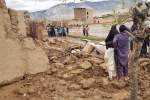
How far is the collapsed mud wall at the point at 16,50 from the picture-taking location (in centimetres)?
930

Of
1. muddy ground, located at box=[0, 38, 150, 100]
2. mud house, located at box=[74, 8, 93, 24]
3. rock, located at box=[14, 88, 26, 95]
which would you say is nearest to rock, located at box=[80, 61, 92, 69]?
muddy ground, located at box=[0, 38, 150, 100]

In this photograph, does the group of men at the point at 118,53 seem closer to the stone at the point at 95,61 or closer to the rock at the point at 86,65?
the rock at the point at 86,65

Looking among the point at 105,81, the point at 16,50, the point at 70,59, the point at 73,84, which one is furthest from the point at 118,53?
the point at 16,50

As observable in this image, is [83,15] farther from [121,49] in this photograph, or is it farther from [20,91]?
[20,91]

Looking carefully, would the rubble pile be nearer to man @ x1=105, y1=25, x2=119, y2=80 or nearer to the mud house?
man @ x1=105, y1=25, x2=119, y2=80

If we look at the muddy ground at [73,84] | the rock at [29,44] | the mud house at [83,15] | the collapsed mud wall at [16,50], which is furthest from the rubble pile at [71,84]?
the mud house at [83,15]

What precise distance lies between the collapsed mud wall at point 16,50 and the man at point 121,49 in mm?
1734

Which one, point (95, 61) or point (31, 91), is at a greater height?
point (95, 61)

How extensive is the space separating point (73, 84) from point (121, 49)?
1394mm

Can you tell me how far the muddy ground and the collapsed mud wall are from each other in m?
0.20

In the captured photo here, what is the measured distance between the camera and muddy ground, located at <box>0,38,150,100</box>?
9.01 m

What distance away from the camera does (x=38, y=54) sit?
1019 cm

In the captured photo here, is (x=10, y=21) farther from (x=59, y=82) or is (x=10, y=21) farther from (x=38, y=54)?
(x=59, y=82)

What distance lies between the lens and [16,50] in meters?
9.63
